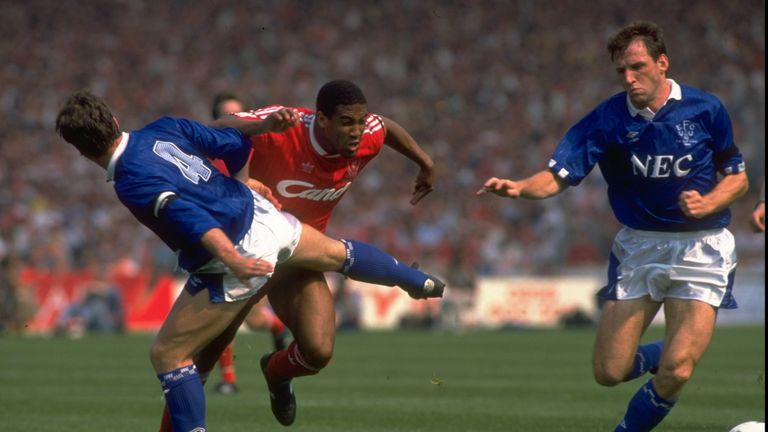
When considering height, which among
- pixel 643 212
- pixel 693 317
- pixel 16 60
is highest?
pixel 16 60

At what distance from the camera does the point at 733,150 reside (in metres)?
7.67

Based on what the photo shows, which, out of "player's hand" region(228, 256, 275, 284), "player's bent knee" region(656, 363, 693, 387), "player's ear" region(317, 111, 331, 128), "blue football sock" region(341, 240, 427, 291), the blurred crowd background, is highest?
the blurred crowd background

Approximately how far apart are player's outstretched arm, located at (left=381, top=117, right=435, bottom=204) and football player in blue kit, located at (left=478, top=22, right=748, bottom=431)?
1.08 m

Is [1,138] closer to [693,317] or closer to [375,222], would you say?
[375,222]

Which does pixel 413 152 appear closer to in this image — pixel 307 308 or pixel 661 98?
pixel 307 308

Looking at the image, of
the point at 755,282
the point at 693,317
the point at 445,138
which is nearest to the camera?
the point at 693,317

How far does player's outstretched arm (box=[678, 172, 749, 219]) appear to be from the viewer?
23.4 feet

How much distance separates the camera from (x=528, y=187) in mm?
7727

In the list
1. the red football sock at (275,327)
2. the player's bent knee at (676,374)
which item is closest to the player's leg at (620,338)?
the player's bent knee at (676,374)

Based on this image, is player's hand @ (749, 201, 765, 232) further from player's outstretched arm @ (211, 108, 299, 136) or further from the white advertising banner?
the white advertising banner

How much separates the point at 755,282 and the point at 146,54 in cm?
1791

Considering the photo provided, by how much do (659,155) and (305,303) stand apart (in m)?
2.37

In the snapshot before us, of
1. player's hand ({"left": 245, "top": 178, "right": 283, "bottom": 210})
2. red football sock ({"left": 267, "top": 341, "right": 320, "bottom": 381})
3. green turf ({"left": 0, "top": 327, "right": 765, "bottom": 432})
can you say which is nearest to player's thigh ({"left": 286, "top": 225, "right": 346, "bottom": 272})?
player's hand ({"left": 245, "top": 178, "right": 283, "bottom": 210})

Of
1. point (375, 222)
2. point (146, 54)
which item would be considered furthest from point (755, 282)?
point (146, 54)
